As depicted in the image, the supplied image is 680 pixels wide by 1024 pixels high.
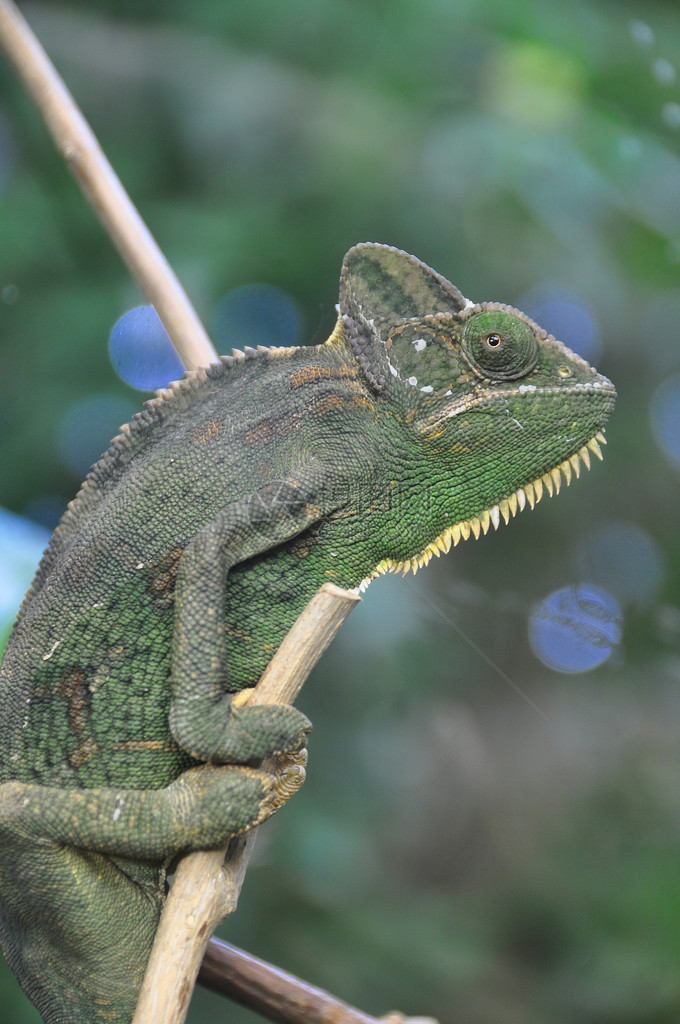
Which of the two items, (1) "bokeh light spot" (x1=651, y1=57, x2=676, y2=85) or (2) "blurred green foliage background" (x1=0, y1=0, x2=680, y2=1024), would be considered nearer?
(2) "blurred green foliage background" (x1=0, y1=0, x2=680, y2=1024)

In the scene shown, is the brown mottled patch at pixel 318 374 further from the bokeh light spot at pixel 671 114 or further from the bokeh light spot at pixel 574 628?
the bokeh light spot at pixel 671 114

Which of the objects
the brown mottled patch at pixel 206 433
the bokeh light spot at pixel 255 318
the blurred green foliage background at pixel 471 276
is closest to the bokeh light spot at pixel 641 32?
the blurred green foliage background at pixel 471 276

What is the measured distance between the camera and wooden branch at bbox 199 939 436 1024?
1713mm

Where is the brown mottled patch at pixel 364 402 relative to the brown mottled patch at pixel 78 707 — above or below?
above

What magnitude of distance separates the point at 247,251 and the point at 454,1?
0.96 meters

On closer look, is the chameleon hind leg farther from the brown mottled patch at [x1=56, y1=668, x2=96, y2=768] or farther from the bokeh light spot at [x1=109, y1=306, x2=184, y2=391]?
the bokeh light spot at [x1=109, y1=306, x2=184, y2=391]

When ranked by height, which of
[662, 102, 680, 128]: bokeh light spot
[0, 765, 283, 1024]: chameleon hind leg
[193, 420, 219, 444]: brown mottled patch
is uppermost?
[662, 102, 680, 128]: bokeh light spot

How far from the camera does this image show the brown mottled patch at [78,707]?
1.53m

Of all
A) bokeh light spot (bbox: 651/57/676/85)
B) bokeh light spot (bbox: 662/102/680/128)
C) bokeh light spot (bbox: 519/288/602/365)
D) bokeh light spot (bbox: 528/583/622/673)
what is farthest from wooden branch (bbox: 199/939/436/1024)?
bokeh light spot (bbox: 651/57/676/85)

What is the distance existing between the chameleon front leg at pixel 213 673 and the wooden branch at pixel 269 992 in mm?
505

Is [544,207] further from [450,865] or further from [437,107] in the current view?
[450,865]

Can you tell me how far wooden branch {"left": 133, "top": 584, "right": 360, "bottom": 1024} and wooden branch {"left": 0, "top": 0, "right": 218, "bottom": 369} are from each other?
659 mm

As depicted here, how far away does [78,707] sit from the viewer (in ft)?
5.04

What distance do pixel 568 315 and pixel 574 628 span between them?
78 centimetres
